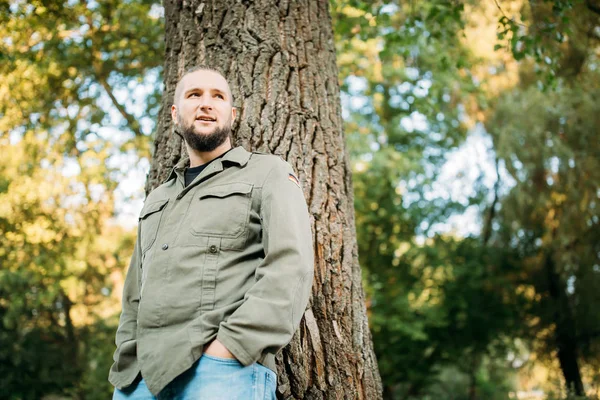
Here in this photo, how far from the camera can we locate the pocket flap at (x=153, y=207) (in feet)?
8.05

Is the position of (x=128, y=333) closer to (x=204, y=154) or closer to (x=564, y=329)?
(x=204, y=154)

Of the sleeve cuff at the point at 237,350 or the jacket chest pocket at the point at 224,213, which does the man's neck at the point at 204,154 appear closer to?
the jacket chest pocket at the point at 224,213

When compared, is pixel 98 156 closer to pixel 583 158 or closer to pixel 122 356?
pixel 122 356

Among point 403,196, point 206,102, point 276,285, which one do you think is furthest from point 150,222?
point 403,196

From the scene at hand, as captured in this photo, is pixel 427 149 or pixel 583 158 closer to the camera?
pixel 583 158

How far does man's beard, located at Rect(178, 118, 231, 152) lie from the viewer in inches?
95.2

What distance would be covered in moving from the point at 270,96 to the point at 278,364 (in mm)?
1489

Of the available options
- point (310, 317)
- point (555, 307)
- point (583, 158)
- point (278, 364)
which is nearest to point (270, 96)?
point (310, 317)

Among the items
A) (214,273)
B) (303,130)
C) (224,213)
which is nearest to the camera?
(214,273)

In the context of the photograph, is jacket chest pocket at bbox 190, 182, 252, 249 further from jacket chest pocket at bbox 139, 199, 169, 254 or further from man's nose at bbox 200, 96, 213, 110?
man's nose at bbox 200, 96, 213, 110

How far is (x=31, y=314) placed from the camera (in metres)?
12.3

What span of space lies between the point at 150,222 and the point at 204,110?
0.59 m

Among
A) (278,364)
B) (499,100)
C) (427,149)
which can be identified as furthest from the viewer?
(427,149)

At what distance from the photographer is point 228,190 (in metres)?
2.25
